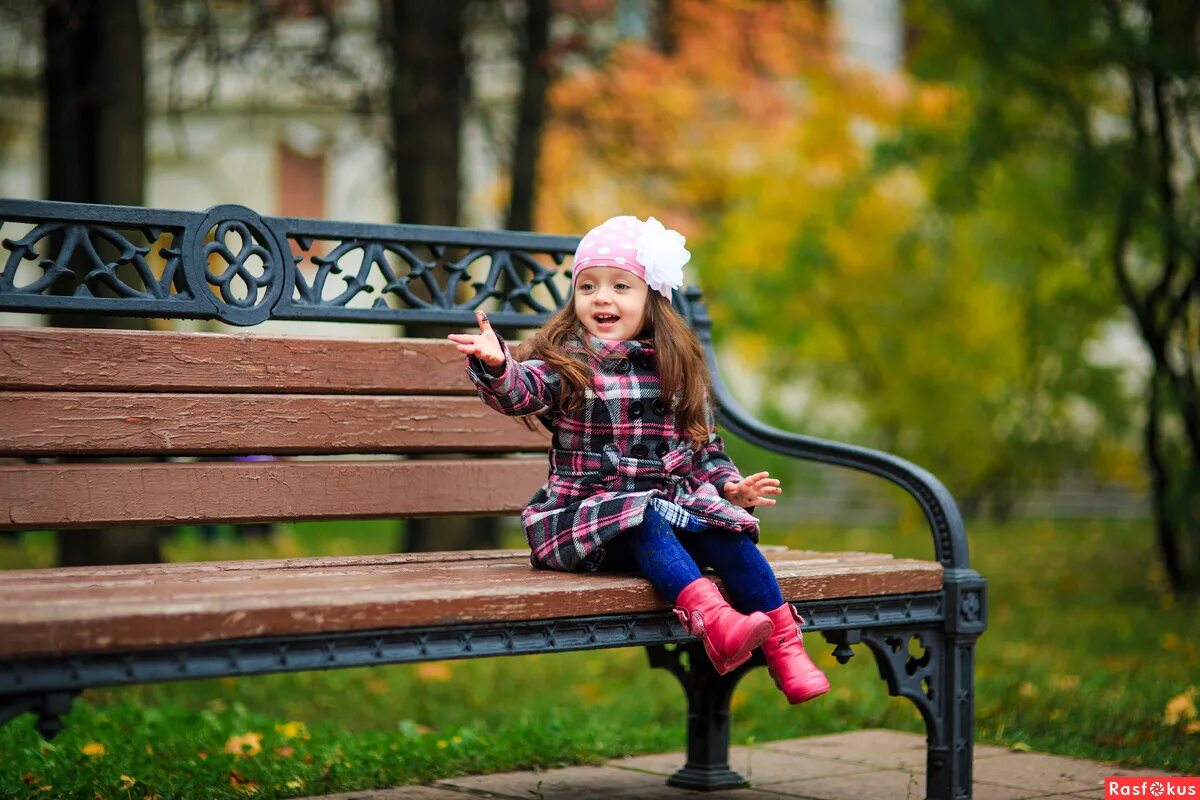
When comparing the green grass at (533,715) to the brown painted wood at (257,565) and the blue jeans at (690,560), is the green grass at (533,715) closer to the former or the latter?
the brown painted wood at (257,565)

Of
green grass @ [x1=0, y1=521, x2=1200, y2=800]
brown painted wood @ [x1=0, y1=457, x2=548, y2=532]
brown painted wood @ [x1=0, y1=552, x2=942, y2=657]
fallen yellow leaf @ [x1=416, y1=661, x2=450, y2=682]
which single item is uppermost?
brown painted wood @ [x1=0, y1=457, x2=548, y2=532]

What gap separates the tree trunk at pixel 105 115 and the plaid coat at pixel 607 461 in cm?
337

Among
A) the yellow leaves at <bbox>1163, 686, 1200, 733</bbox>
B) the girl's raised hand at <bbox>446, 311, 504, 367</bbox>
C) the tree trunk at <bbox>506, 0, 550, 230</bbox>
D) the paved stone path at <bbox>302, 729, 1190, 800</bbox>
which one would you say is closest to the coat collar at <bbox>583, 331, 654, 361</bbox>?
the girl's raised hand at <bbox>446, 311, 504, 367</bbox>

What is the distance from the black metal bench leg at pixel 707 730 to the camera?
447 centimetres

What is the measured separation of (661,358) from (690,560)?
0.55 metres

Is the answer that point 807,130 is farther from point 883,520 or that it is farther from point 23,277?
point 23,277

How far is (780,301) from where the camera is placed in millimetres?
14508

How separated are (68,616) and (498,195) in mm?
15027

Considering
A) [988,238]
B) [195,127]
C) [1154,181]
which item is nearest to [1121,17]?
[1154,181]

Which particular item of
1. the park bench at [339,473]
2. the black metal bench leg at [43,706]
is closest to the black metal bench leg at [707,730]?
the park bench at [339,473]

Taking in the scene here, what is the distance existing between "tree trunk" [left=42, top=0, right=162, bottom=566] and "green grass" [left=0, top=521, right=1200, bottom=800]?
64cm

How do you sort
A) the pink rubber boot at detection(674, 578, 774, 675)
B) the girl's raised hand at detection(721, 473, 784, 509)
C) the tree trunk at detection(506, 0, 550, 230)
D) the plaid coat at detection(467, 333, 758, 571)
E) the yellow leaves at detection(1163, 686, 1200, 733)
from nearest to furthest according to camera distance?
1. the pink rubber boot at detection(674, 578, 774, 675)
2. the plaid coat at detection(467, 333, 758, 571)
3. the girl's raised hand at detection(721, 473, 784, 509)
4. the yellow leaves at detection(1163, 686, 1200, 733)
5. the tree trunk at detection(506, 0, 550, 230)

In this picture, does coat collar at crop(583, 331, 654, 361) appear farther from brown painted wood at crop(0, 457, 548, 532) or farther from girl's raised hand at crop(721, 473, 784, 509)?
brown painted wood at crop(0, 457, 548, 532)

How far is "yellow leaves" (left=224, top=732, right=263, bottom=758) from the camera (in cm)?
479
